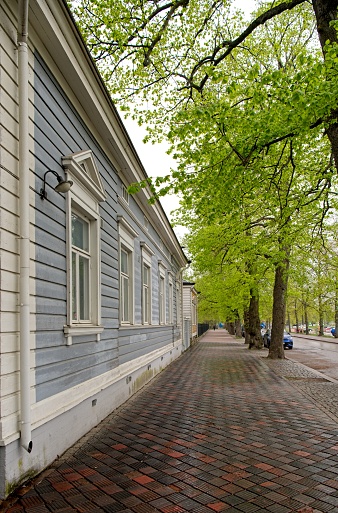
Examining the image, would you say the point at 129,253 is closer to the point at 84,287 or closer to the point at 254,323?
the point at 84,287

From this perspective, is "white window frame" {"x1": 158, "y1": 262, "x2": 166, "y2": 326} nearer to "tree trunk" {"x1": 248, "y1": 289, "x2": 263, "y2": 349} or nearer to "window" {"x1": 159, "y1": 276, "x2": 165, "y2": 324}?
"window" {"x1": 159, "y1": 276, "x2": 165, "y2": 324}

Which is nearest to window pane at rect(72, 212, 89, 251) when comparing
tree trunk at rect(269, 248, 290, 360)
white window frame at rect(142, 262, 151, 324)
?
white window frame at rect(142, 262, 151, 324)

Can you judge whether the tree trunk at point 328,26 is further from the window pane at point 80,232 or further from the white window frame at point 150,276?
the white window frame at point 150,276

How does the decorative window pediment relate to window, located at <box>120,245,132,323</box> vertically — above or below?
above

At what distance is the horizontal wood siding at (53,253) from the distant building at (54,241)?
1 centimetres

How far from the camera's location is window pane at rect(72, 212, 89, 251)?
6.05 metres

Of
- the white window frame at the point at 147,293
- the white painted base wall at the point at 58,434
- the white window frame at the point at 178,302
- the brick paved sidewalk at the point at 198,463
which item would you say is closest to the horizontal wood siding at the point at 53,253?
the white painted base wall at the point at 58,434

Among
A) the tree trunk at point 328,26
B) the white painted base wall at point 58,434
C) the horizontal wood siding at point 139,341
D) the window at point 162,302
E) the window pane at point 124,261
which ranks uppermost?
the tree trunk at point 328,26

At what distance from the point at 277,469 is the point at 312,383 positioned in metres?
7.50

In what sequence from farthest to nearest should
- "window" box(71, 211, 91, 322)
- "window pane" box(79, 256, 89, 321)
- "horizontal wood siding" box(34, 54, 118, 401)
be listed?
"window pane" box(79, 256, 89, 321)
"window" box(71, 211, 91, 322)
"horizontal wood siding" box(34, 54, 118, 401)

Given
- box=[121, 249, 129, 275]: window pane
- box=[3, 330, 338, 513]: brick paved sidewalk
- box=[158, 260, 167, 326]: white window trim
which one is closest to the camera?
box=[3, 330, 338, 513]: brick paved sidewalk

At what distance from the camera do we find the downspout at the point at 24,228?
3949 millimetres

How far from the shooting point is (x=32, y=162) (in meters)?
4.46

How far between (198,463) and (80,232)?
3.34 meters
